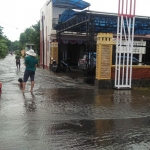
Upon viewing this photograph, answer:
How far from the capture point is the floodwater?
14.2 ft

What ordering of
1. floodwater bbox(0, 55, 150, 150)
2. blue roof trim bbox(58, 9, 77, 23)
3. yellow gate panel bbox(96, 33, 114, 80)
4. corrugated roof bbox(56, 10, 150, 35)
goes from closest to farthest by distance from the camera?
floodwater bbox(0, 55, 150, 150) < yellow gate panel bbox(96, 33, 114, 80) < corrugated roof bbox(56, 10, 150, 35) < blue roof trim bbox(58, 9, 77, 23)

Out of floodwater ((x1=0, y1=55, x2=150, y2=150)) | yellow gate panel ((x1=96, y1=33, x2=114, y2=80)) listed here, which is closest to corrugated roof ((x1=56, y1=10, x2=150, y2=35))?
yellow gate panel ((x1=96, y1=33, x2=114, y2=80))

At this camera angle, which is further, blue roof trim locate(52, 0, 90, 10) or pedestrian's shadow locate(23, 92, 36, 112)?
blue roof trim locate(52, 0, 90, 10)

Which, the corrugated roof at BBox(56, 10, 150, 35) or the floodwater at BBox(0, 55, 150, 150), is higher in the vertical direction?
the corrugated roof at BBox(56, 10, 150, 35)

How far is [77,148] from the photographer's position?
163 inches

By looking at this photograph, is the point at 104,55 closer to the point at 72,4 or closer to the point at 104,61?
the point at 104,61

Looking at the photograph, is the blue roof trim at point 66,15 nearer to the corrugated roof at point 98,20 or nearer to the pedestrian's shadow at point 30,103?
the corrugated roof at point 98,20

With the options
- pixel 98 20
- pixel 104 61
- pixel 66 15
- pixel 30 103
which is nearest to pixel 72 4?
pixel 66 15

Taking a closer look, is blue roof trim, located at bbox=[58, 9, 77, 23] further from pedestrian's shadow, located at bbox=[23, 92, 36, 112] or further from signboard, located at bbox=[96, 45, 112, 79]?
pedestrian's shadow, located at bbox=[23, 92, 36, 112]

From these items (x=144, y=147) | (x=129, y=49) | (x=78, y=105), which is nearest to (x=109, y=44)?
(x=129, y=49)

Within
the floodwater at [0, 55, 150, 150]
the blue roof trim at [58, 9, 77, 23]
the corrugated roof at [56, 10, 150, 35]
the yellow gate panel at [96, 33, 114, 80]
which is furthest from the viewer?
the blue roof trim at [58, 9, 77, 23]

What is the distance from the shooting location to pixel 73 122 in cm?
557

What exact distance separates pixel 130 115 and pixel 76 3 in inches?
650

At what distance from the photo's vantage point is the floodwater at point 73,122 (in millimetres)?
4332
